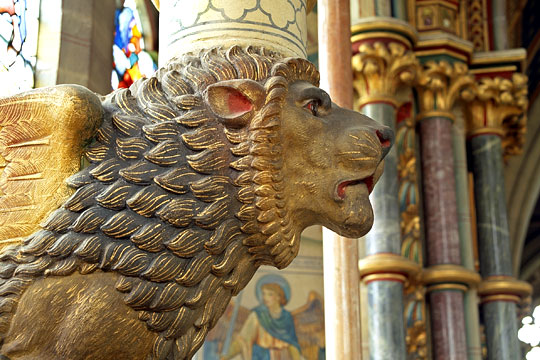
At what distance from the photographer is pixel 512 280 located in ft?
24.9

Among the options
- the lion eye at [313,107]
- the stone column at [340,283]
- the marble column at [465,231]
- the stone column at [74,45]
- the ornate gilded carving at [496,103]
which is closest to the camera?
the lion eye at [313,107]

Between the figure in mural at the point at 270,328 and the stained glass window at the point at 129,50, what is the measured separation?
109 inches

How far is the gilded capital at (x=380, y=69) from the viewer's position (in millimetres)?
7086

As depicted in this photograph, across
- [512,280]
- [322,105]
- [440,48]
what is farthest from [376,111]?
[322,105]

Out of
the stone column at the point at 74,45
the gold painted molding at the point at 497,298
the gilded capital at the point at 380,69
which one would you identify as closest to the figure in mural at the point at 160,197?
the stone column at the point at 74,45

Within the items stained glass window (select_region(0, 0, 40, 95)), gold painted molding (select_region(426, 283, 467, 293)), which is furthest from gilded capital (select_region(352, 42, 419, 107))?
stained glass window (select_region(0, 0, 40, 95))

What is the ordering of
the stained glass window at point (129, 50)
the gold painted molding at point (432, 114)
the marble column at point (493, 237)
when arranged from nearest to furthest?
1. the marble column at point (493, 237)
2. the gold painted molding at point (432, 114)
3. the stained glass window at point (129, 50)

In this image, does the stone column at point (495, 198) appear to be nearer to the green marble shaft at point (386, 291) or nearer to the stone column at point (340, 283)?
the green marble shaft at point (386, 291)

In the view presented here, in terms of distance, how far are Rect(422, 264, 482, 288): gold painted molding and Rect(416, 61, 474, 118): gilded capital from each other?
1.48 meters

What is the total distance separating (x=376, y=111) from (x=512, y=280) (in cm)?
208

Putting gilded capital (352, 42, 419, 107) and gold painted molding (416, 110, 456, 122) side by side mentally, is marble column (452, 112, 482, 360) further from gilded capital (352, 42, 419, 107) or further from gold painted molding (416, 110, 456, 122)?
gilded capital (352, 42, 419, 107)

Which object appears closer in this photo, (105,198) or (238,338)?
(105,198)

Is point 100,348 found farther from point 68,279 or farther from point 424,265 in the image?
point 424,265

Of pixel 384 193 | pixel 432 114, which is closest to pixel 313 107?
pixel 384 193
